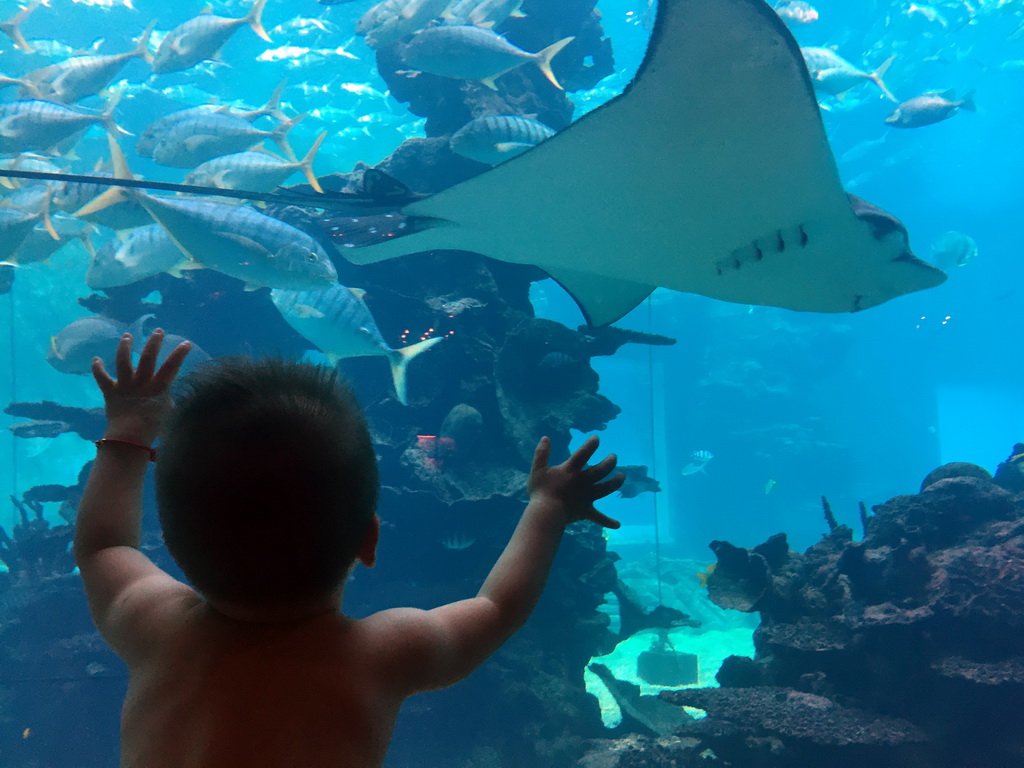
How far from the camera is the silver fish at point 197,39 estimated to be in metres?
6.12

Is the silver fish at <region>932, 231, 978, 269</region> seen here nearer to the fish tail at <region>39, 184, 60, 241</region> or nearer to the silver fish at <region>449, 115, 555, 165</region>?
the silver fish at <region>449, 115, 555, 165</region>

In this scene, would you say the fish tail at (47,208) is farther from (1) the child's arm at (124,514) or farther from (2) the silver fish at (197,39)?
(1) the child's arm at (124,514)

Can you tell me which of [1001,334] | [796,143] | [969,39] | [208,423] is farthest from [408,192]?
[1001,334]

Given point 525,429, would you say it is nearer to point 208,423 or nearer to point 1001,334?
point 208,423

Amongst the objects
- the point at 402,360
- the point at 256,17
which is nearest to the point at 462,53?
the point at 402,360

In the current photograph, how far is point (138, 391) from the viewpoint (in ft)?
4.09

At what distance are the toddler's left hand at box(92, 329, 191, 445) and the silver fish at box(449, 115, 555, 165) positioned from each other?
412 cm

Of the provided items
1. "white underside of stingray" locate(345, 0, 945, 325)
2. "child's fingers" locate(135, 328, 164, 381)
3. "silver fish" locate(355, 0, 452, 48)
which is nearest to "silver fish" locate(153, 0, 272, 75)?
"silver fish" locate(355, 0, 452, 48)

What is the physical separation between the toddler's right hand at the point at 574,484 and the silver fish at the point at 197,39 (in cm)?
692

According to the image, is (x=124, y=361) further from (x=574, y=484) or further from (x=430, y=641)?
(x=574, y=484)

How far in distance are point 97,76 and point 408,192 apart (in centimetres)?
589

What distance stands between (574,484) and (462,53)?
5.19 metres

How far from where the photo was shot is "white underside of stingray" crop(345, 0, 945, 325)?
2.02 meters

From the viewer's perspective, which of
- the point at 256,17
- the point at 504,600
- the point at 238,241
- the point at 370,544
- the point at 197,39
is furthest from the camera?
the point at 256,17
